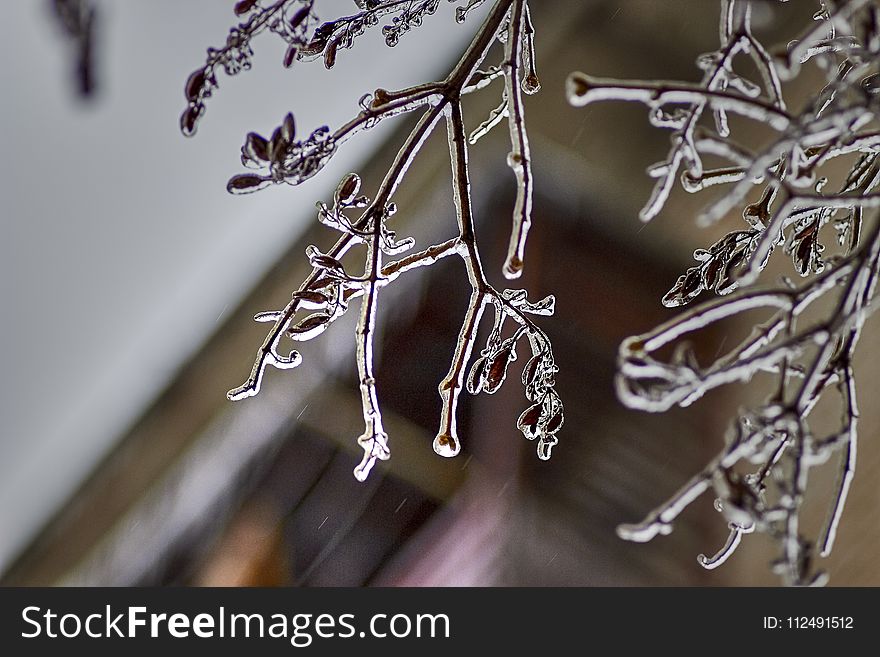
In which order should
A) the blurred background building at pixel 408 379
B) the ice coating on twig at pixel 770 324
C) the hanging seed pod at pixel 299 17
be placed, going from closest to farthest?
the ice coating on twig at pixel 770 324 < the hanging seed pod at pixel 299 17 < the blurred background building at pixel 408 379

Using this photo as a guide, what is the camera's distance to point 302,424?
5.09 feet

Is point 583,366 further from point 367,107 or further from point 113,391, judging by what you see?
point 367,107

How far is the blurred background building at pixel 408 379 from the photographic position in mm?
1510

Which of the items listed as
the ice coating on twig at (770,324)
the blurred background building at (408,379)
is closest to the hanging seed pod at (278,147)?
the ice coating on twig at (770,324)

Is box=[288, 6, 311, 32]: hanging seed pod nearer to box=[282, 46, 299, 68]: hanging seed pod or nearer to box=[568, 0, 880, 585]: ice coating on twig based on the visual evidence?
box=[282, 46, 299, 68]: hanging seed pod

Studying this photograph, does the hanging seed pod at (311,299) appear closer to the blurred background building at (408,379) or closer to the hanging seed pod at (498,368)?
the hanging seed pod at (498,368)

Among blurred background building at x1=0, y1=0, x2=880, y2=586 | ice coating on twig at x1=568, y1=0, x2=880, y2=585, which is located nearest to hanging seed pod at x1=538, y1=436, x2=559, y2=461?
ice coating on twig at x1=568, y1=0, x2=880, y2=585

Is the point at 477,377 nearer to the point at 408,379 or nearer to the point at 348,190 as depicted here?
the point at 348,190

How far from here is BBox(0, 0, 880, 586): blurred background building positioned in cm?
151

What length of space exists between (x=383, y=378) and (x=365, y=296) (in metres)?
1.12
